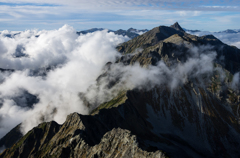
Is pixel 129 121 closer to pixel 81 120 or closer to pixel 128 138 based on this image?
pixel 81 120

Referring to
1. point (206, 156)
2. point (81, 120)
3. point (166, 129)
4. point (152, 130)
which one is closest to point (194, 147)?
point (206, 156)

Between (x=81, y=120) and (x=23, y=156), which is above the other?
(x=81, y=120)

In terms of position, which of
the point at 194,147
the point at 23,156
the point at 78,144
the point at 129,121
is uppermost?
the point at 78,144

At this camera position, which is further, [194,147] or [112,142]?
[194,147]

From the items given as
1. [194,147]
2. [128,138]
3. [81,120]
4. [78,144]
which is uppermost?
[128,138]

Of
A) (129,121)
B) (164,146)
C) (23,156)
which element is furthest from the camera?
(129,121)

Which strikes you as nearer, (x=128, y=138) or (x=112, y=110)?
(x=128, y=138)

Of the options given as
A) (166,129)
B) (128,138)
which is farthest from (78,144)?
(166,129)

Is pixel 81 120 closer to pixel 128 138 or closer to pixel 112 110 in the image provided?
pixel 112 110

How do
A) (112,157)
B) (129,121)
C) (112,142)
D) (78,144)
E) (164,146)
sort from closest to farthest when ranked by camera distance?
(112,157) < (112,142) < (78,144) < (164,146) < (129,121)
